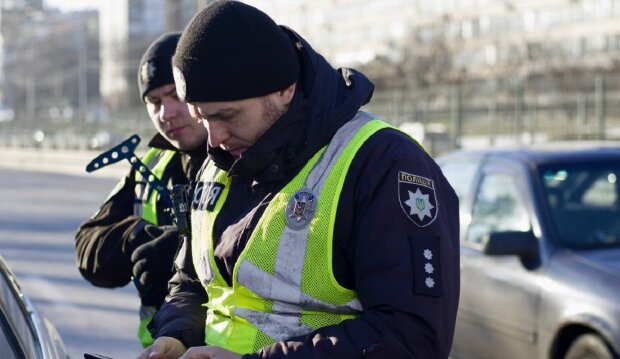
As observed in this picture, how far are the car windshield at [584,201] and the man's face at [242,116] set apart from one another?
3.51 m

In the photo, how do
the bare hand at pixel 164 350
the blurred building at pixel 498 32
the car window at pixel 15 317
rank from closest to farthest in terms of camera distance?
the bare hand at pixel 164 350, the car window at pixel 15 317, the blurred building at pixel 498 32

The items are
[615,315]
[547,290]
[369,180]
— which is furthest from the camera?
[547,290]

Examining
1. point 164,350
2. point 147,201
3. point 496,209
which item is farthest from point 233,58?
point 496,209

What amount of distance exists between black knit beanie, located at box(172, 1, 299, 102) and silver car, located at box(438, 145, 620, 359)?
3.06 meters

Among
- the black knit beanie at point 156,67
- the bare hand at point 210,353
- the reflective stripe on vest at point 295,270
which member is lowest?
the bare hand at point 210,353

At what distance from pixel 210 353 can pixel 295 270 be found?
0.26 m

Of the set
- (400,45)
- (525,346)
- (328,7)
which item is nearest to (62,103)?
(328,7)

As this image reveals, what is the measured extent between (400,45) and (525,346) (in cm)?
6684

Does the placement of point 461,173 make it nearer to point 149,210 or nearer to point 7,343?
point 149,210

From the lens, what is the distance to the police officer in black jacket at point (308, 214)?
2.33m

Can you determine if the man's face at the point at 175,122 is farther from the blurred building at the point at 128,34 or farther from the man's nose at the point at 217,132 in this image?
the blurred building at the point at 128,34

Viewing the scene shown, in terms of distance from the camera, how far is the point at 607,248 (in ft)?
18.6

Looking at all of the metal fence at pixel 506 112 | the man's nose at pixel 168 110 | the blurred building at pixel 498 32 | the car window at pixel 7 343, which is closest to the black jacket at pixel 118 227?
the man's nose at pixel 168 110

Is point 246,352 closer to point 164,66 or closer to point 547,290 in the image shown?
point 164,66
